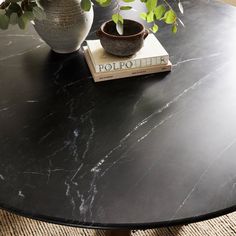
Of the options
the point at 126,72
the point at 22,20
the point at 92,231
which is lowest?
the point at 92,231

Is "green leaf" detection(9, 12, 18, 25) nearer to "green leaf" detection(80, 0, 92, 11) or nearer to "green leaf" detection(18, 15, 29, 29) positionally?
"green leaf" detection(18, 15, 29, 29)

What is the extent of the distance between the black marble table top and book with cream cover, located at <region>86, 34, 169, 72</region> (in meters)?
0.03

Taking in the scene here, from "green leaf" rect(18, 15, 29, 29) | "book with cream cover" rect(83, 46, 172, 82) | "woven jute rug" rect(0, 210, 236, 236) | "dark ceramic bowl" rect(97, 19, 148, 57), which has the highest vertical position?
"green leaf" rect(18, 15, 29, 29)

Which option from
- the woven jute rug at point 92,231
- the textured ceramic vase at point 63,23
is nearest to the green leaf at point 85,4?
the textured ceramic vase at point 63,23

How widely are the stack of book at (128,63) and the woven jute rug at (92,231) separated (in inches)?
21.5

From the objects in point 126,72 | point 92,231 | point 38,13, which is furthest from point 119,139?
point 92,231

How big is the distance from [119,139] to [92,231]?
0.57m

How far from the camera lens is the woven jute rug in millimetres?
1163

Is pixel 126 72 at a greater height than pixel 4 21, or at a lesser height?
lesser

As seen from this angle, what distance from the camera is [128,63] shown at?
34.2 inches

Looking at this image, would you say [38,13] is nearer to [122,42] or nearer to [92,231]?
[122,42]

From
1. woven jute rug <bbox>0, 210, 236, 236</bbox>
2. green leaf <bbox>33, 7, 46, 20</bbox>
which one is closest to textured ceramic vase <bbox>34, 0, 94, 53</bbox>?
green leaf <bbox>33, 7, 46, 20</bbox>

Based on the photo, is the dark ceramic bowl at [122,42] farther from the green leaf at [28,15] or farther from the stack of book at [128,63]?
the green leaf at [28,15]

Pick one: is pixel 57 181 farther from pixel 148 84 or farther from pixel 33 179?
pixel 148 84
